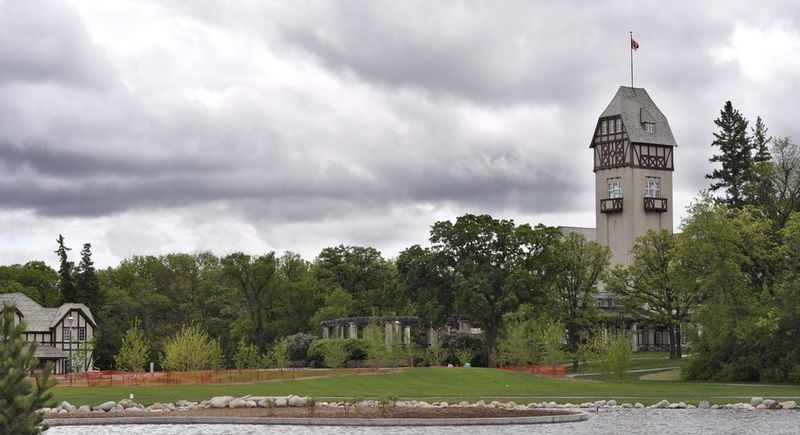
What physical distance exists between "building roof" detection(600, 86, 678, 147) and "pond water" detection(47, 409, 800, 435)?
88110mm

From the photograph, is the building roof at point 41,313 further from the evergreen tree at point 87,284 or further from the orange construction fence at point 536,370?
A: the orange construction fence at point 536,370

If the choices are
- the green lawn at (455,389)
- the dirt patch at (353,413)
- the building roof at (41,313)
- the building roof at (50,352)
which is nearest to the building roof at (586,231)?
the building roof at (41,313)

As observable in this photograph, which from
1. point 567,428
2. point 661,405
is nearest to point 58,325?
point 661,405

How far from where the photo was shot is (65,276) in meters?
118

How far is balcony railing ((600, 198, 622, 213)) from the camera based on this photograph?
5320 inches

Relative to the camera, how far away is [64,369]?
4326 inches

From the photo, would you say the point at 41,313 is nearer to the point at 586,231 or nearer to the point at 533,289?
the point at 533,289

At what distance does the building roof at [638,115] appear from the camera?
134 m

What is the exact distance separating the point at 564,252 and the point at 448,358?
1348 centimetres

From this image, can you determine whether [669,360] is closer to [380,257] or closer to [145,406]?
[380,257]

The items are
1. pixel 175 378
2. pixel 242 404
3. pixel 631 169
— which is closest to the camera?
pixel 242 404

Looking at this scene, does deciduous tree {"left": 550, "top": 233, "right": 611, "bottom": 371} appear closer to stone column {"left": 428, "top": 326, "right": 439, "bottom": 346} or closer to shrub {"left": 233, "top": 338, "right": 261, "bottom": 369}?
stone column {"left": 428, "top": 326, "right": 439, "bottom": 346}

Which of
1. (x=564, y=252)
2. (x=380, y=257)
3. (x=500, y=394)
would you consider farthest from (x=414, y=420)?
(x=380, y=257)

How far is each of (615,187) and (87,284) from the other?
61.5 m
